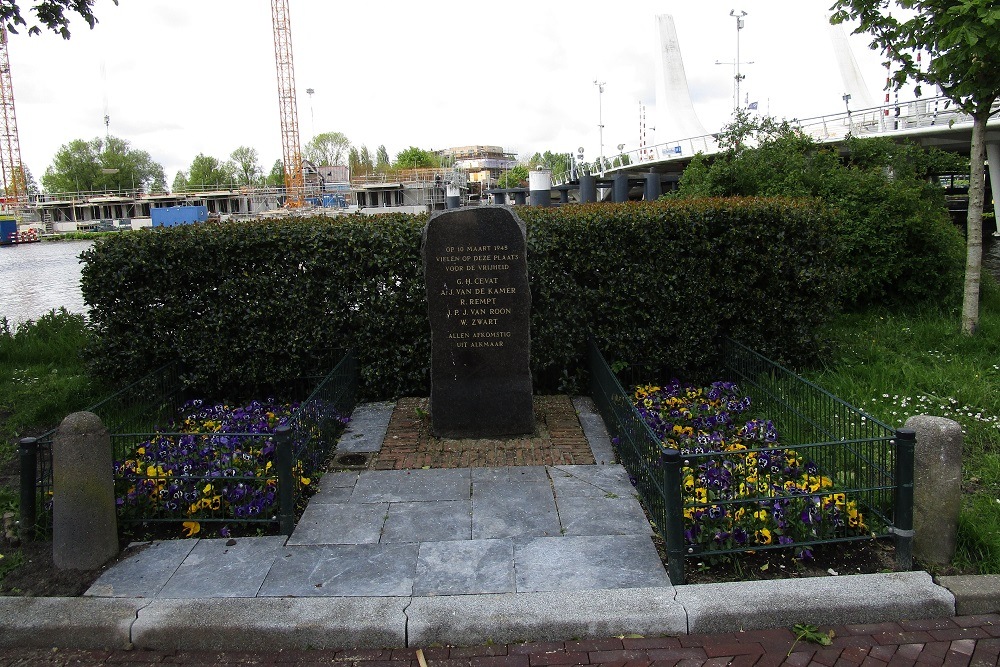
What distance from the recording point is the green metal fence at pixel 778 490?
15.2ft

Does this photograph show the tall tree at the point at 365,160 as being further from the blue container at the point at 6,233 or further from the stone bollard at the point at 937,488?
the stone bollard at the point at 937,488

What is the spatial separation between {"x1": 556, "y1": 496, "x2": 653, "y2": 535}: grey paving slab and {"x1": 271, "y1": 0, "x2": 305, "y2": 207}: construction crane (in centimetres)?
10745

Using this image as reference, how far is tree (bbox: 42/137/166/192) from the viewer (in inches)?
4535

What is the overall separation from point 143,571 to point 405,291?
175 inches

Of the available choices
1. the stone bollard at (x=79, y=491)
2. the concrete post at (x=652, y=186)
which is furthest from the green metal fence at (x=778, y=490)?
the concrete post at (x=652, y=186)

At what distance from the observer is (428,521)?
5.58 metres

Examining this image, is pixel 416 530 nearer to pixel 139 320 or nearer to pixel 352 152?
pixel 139 320

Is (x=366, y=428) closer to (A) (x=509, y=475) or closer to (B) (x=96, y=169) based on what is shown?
(A) (x=509, y=475)

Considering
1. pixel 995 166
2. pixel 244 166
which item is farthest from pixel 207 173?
pixel 995 166

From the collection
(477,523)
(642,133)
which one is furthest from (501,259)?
(642,133)

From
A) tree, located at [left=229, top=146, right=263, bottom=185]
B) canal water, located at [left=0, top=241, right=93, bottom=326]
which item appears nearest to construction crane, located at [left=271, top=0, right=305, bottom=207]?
tree, located at [left=229, top=146, right=263, bottom=185]

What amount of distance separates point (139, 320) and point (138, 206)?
380ft

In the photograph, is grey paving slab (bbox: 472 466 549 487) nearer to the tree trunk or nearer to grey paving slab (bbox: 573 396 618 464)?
grey paving slab (bbox: 573 396 618 464)

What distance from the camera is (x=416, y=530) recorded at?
5.43 metres
